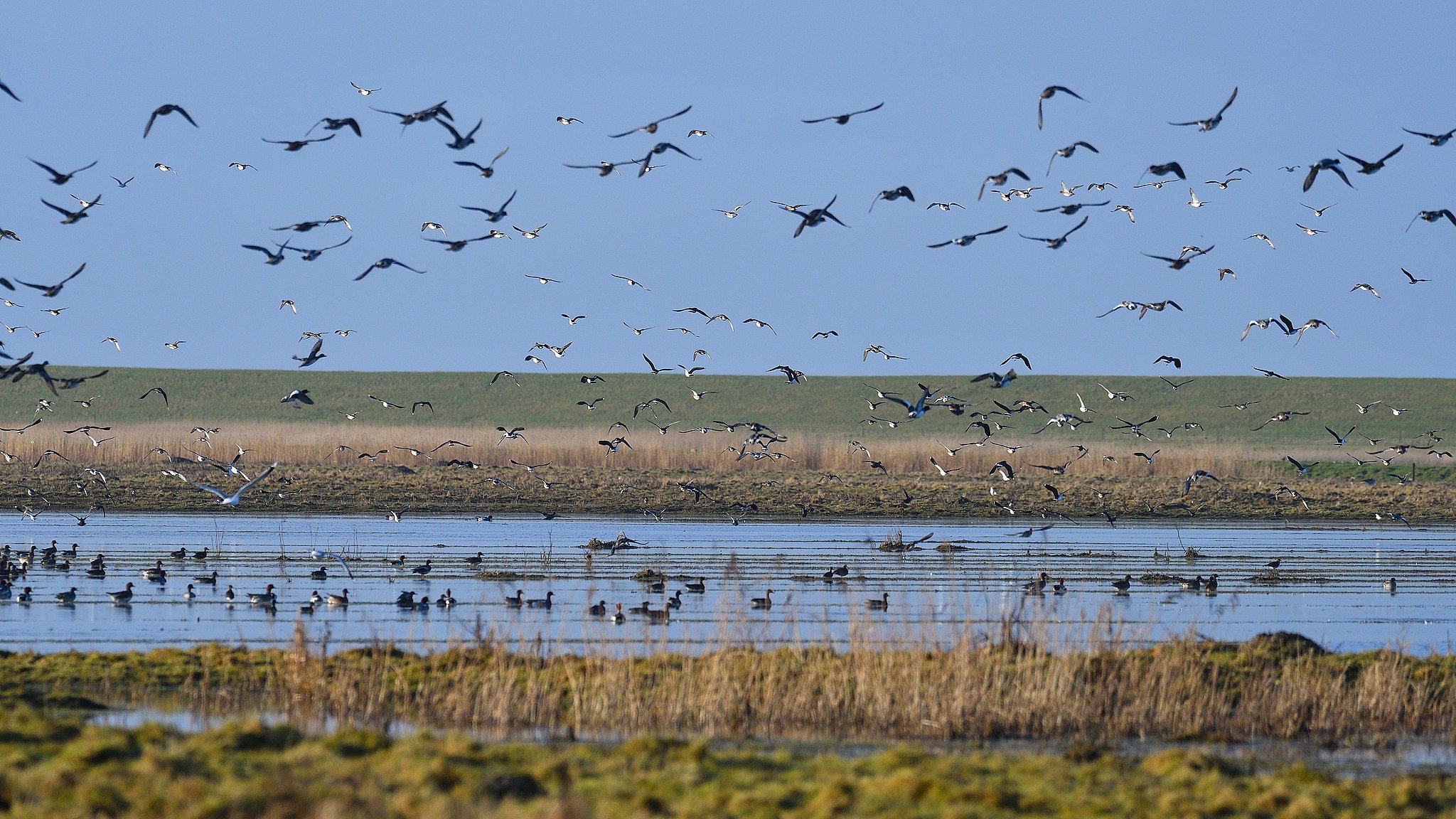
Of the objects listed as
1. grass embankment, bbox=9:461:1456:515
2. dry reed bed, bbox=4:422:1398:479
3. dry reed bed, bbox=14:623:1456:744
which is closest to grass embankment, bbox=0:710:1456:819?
dry reed bed, bbox=14:623:1456:744

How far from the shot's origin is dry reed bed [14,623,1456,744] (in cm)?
1761

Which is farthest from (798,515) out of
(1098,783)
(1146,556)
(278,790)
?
(278,790)

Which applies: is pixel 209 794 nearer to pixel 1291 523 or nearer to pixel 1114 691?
pixel 1114 691

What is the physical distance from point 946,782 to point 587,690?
5.14 metres

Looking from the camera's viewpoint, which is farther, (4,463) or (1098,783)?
(4,463)

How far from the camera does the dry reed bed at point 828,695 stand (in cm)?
1761

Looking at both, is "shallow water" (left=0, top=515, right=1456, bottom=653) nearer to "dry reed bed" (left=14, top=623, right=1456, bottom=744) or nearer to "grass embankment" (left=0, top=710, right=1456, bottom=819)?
"dry reed bed" (left=14, top=623, right=1456, bottom=744)

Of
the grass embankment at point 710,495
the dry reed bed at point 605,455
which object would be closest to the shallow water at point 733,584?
the grass embankment at point 710,495

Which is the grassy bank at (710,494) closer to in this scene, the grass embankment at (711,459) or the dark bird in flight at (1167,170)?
the grass embankment at (711,459)

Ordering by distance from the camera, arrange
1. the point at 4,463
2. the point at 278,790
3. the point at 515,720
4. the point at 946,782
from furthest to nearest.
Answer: the point at 4,463 < the point at 515,720 < the point at 946,782 < the point at 278,790

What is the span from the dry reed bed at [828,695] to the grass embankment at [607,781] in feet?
5.02

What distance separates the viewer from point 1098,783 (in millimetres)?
14734

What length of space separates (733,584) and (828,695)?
13942 millimetres

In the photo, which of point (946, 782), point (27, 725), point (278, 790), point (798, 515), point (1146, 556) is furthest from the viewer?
point (798, 515)
